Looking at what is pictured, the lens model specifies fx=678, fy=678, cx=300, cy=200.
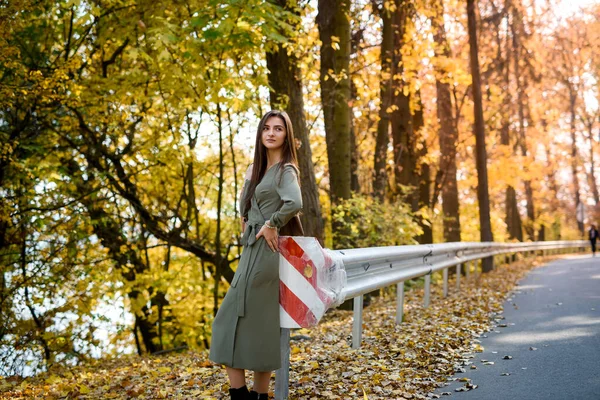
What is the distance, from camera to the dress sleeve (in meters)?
4.46

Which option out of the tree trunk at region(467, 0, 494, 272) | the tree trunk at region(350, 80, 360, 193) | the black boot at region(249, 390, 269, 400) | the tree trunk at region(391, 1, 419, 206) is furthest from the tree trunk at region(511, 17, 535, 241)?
the black boot at region(249, 390, 269, 400)

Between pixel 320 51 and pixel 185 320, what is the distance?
671 centimetres

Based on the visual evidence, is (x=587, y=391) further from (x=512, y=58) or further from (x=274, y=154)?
(x=512, y=58)

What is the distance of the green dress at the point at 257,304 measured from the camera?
14.8 feet

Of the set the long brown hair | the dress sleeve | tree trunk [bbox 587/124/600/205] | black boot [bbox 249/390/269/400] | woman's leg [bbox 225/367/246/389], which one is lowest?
black boot [bbox 249/390/269/400]

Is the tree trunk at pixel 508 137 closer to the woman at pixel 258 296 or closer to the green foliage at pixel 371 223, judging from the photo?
A: the green foliage at pixel 371 223

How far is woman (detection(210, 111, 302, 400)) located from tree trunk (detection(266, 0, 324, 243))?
20.9 ft

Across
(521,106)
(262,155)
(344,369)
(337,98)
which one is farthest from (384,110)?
(521,106)

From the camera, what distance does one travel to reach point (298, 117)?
36.4 ft

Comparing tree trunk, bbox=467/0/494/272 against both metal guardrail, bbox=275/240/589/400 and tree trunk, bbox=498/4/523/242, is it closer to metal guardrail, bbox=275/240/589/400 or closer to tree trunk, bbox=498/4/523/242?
tree trunk, bbox=498/4/523/242

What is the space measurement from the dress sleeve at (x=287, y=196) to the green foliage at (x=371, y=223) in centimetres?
851

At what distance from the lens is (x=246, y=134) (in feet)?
50.6

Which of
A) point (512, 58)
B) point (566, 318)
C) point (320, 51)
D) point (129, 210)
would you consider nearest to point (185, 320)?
point (129, 210)

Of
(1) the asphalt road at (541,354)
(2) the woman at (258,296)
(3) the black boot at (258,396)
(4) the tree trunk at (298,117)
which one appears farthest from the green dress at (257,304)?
(4) the tree trunk at (298,117)
